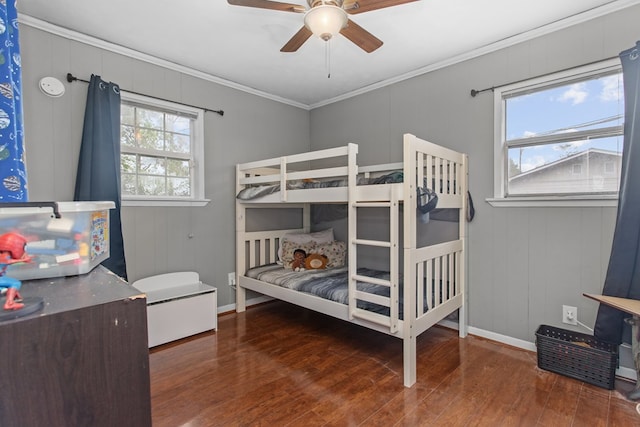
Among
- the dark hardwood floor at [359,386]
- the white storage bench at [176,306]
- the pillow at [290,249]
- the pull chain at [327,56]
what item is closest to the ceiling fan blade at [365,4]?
the pull chain at [327,56]

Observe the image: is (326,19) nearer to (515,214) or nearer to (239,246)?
(515,214)

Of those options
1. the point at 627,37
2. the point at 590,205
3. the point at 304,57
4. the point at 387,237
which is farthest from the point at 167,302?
the point at 627,37

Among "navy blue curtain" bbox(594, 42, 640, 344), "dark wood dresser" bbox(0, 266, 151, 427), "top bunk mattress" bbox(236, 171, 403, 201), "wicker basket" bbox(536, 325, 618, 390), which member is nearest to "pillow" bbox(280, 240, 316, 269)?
"top bunk mattress" bbox(236, 171, 403, 201)

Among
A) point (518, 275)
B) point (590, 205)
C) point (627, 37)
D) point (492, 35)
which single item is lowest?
point (518, 275)

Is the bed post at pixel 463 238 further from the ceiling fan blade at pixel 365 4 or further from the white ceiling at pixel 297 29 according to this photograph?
the ceiling fan blade at pixel 365 4

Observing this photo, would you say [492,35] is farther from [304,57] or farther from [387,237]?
[387,237]

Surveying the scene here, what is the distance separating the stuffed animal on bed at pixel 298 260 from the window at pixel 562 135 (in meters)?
1.88

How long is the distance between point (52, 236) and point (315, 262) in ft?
7.97

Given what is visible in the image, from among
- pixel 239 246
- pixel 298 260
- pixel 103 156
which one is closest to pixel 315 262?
pixel 298 260

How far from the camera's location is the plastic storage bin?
3.03ft

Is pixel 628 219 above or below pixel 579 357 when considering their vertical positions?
above

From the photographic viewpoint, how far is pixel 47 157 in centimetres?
233

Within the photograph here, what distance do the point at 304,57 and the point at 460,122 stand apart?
1.49 m

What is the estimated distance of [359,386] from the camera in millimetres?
1987
